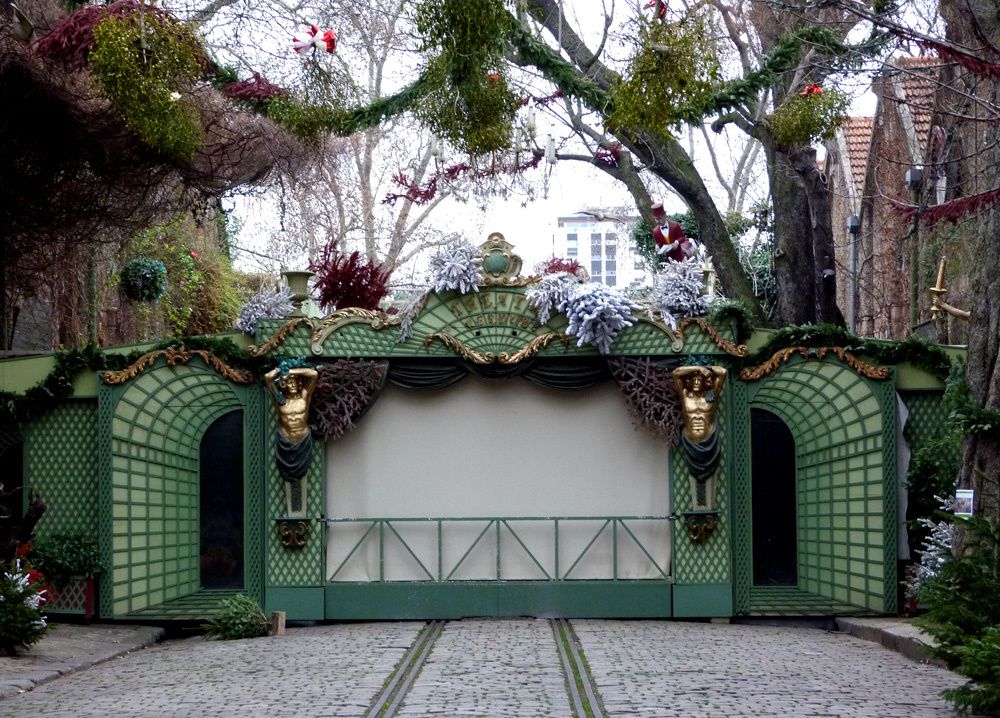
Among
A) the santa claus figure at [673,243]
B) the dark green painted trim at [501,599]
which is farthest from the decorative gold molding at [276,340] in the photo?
the santa claus figure at [673,243]

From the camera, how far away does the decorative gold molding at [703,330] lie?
15953 mm

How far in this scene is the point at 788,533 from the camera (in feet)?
54.2

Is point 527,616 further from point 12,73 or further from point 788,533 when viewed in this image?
point 12,73

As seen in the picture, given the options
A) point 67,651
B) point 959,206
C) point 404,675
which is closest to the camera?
point 959,206

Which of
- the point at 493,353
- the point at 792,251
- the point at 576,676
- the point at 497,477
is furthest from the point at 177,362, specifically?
the point at 792,251

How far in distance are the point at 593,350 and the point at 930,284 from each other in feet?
35.8

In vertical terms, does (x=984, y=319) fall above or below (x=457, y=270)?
below

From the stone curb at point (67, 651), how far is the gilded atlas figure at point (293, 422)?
224 cm

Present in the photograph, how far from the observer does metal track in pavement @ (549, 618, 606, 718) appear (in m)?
9.77

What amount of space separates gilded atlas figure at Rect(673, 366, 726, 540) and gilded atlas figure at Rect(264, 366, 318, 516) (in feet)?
14.1

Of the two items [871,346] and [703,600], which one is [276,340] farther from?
[871,346]

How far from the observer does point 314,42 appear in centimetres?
1298

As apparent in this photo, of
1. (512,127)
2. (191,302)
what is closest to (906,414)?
(512,127)

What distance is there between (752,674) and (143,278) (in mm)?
15151
